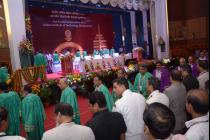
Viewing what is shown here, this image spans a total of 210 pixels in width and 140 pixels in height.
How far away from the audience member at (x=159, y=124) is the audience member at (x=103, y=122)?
1.00 m

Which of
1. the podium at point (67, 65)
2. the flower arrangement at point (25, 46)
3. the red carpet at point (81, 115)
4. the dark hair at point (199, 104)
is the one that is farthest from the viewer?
the podium at point (67, 65)

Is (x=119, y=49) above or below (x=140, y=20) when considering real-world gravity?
below

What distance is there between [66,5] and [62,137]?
13650 mm

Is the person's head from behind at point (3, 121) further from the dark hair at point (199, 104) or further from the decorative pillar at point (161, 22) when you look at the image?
the decorative pillar at point (161, 22)

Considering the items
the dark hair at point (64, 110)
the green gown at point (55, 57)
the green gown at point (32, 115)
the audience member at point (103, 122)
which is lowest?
the green gown at point (32, 115)

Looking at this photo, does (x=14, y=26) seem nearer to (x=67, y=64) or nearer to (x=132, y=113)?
(x=67, y=64)

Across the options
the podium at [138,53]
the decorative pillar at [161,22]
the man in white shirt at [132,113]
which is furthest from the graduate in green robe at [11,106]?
the decorative pillar at [161,22]

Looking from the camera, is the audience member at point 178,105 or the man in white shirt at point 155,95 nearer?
the man in white shirt at point 155,95

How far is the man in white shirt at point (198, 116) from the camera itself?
203 centimetres

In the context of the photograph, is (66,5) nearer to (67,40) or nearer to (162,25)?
(67,40)

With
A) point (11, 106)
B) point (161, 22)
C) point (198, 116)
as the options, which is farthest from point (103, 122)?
point (161, 22)

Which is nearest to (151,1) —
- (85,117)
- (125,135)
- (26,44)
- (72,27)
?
(72,27)

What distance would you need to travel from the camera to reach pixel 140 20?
20312mm

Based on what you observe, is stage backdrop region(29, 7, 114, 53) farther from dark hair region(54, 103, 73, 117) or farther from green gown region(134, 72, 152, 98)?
dark hair region(54, 103, 73, 117)
